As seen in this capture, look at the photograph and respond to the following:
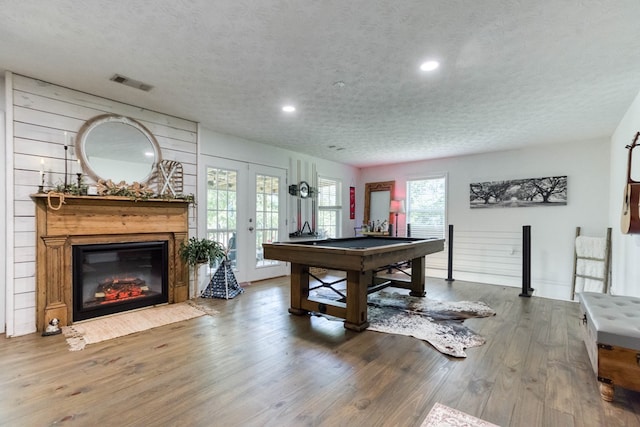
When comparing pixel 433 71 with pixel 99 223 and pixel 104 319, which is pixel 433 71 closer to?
pixel 99 223

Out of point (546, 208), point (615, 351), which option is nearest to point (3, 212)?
point (615, 351)

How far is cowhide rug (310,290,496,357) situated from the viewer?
111 inches

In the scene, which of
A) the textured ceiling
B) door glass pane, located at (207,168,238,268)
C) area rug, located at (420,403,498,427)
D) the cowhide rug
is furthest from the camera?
door glass pane, located at (207,168,238,268)

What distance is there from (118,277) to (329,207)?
4367 millimetres

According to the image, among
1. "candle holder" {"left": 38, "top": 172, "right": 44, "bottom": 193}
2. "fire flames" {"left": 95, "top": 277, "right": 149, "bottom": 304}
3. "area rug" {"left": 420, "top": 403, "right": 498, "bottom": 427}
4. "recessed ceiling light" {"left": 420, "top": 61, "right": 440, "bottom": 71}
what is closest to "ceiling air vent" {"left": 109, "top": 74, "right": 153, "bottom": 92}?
"candle holder" {"left": 38, "top": 172, "right": 44, "bottom": 193}

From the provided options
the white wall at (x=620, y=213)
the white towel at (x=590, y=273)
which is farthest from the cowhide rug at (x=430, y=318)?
the white towel at (x=590, y=273)

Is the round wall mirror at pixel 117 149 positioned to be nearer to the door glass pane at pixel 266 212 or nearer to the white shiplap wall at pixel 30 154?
the white shiplap wall at pixel 30 154

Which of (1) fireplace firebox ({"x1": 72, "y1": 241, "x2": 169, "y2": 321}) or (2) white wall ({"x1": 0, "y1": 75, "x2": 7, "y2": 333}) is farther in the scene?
(1) fireplace firebox ({"x1": 72, "y1": 241, "x2": 169, "y2": 321})

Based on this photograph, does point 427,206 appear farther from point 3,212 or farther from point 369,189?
point 3,212

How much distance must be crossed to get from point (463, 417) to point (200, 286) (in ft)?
12.5

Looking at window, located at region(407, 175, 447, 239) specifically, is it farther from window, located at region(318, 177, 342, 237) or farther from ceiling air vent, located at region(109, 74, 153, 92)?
ceiling air vent, located at region(109, 74, 153, 92)

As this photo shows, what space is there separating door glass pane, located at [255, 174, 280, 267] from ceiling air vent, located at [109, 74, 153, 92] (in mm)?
2414

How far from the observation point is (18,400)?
1933mm

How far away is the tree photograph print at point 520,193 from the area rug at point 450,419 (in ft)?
15.8
